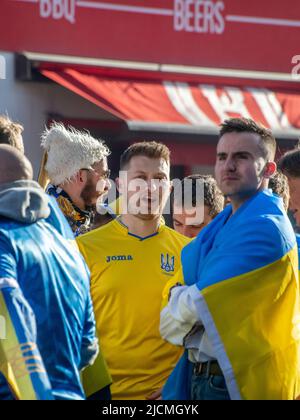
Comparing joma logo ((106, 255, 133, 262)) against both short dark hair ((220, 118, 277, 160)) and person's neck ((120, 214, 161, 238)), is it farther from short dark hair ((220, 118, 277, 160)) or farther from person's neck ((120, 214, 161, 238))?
short dark hair ((220, 118, 277, 160))

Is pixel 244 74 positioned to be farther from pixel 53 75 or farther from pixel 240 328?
pixel 240 328

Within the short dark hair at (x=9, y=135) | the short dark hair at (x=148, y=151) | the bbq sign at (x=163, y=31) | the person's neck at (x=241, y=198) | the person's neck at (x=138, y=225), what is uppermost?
the bbq sign at (x=163, y=31)

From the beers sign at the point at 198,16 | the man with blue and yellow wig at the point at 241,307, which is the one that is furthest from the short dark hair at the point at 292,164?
the beers sign at the point at 198,16

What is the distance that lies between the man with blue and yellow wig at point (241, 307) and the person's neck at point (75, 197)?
1.28 m

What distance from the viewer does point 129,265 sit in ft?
17.4

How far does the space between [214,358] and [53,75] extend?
8.09 m

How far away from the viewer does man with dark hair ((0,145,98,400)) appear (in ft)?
11.7

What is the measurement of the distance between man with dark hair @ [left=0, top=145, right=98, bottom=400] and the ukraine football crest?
4.31 ft

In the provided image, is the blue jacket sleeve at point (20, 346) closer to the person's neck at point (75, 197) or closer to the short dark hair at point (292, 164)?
the person's neck at point (75, 197)

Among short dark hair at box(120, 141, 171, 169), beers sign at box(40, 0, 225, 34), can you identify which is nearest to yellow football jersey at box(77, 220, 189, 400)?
short dark hair at box(120, 141, 171, 169)

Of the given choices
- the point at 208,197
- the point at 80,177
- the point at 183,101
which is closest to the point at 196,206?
the point at 208,197

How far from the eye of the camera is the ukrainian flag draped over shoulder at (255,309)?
4.41m

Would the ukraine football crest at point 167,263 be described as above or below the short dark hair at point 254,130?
below

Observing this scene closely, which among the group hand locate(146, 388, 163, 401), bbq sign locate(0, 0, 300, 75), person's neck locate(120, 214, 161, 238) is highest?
bbq sign locate(0, 0, 300, 75)
